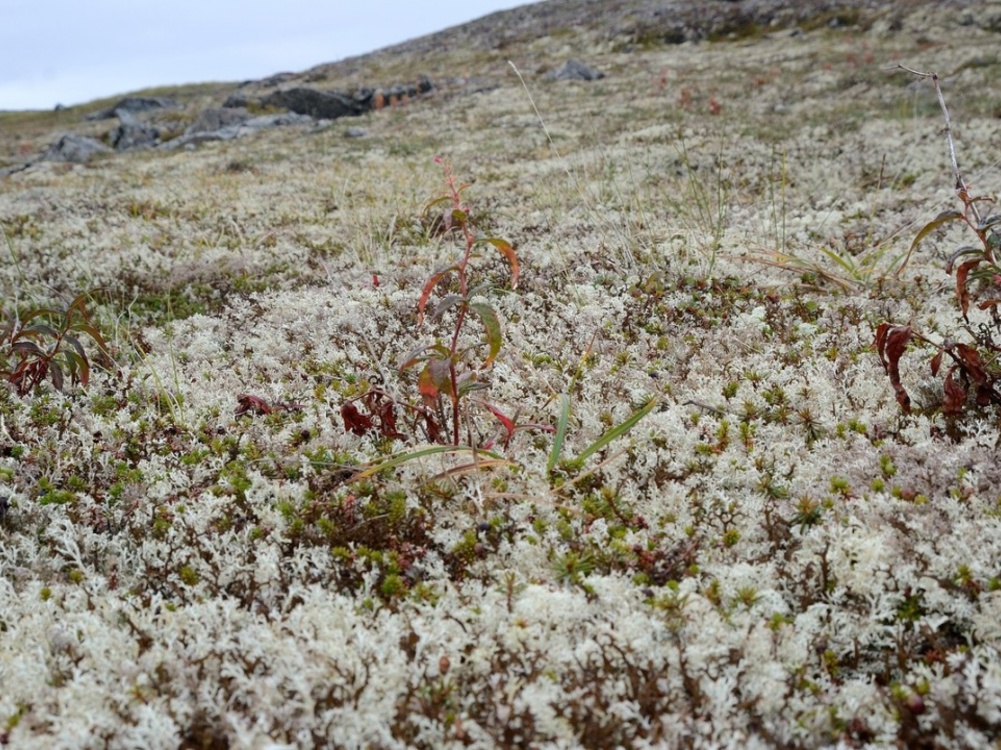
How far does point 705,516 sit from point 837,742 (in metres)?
1.32

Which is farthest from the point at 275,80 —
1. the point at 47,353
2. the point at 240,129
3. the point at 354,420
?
the point at 354,420

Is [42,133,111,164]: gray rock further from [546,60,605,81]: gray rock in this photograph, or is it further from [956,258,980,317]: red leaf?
[956,258,980,317]: red leaf

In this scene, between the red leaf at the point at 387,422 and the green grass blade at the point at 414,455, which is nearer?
the green grass blade at the point at 414,455

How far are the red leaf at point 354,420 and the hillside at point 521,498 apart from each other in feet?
0.06

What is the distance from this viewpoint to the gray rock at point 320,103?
1667 inches

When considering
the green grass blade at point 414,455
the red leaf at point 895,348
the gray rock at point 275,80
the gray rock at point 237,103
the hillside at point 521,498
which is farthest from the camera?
the gray rock at point 275,80

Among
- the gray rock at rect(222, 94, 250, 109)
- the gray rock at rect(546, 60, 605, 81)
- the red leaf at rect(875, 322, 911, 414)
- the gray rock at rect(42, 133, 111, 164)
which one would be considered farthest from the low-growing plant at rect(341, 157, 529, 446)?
the gray rock at rect(222, 94, 250, 109)

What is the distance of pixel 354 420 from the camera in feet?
14.8

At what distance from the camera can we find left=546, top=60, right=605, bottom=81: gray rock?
138 ft

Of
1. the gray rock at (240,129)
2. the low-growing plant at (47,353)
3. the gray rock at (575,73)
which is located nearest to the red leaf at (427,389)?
the low-growing plant at (47,353)

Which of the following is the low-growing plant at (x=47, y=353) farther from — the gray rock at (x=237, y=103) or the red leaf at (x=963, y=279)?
the gray rock at (x=237, y=103)

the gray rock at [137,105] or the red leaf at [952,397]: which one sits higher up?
the gray rock at [137,105]

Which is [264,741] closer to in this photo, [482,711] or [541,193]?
[482,711]

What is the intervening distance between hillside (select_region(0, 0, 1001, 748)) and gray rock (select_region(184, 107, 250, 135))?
113ft
